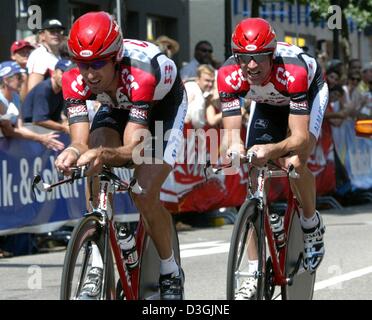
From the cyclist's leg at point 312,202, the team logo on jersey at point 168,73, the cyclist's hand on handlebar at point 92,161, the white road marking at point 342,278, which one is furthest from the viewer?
the white road marking at point 342,278

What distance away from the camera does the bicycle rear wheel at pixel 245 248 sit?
20.9 feet

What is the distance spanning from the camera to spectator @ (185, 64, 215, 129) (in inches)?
567

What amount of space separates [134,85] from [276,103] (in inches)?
59.8

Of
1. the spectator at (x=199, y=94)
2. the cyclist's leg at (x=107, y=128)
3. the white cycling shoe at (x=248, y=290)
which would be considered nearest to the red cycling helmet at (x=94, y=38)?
the cyclist's leg at (x=107, y=128)

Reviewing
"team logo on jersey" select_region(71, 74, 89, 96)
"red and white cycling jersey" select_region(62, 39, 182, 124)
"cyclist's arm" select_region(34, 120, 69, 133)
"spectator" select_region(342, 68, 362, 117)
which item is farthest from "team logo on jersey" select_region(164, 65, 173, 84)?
"spectator" select_region(342, 68, 362, 117)

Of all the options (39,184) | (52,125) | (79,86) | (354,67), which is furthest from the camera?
(354,67)

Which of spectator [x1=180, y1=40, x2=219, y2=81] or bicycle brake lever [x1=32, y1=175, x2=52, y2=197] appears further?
spectator [x1=180, y1=40, x2=219, y2=81]

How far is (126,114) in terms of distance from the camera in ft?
22.5

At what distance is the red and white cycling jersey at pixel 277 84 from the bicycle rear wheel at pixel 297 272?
0.88 m

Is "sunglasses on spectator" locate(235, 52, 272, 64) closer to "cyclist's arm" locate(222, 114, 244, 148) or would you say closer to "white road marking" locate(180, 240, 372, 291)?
"cyclist's arm" locate(222, 114, 244, 148)

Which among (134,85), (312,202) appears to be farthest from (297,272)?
(134,85)

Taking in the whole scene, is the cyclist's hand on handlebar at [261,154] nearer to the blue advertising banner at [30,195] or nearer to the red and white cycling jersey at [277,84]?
the red and white cycling jersey at [277,84]

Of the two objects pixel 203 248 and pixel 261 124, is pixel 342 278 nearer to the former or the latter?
pixel 261 124

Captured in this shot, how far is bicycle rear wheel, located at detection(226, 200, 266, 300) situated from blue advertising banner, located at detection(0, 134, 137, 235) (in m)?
5.36
